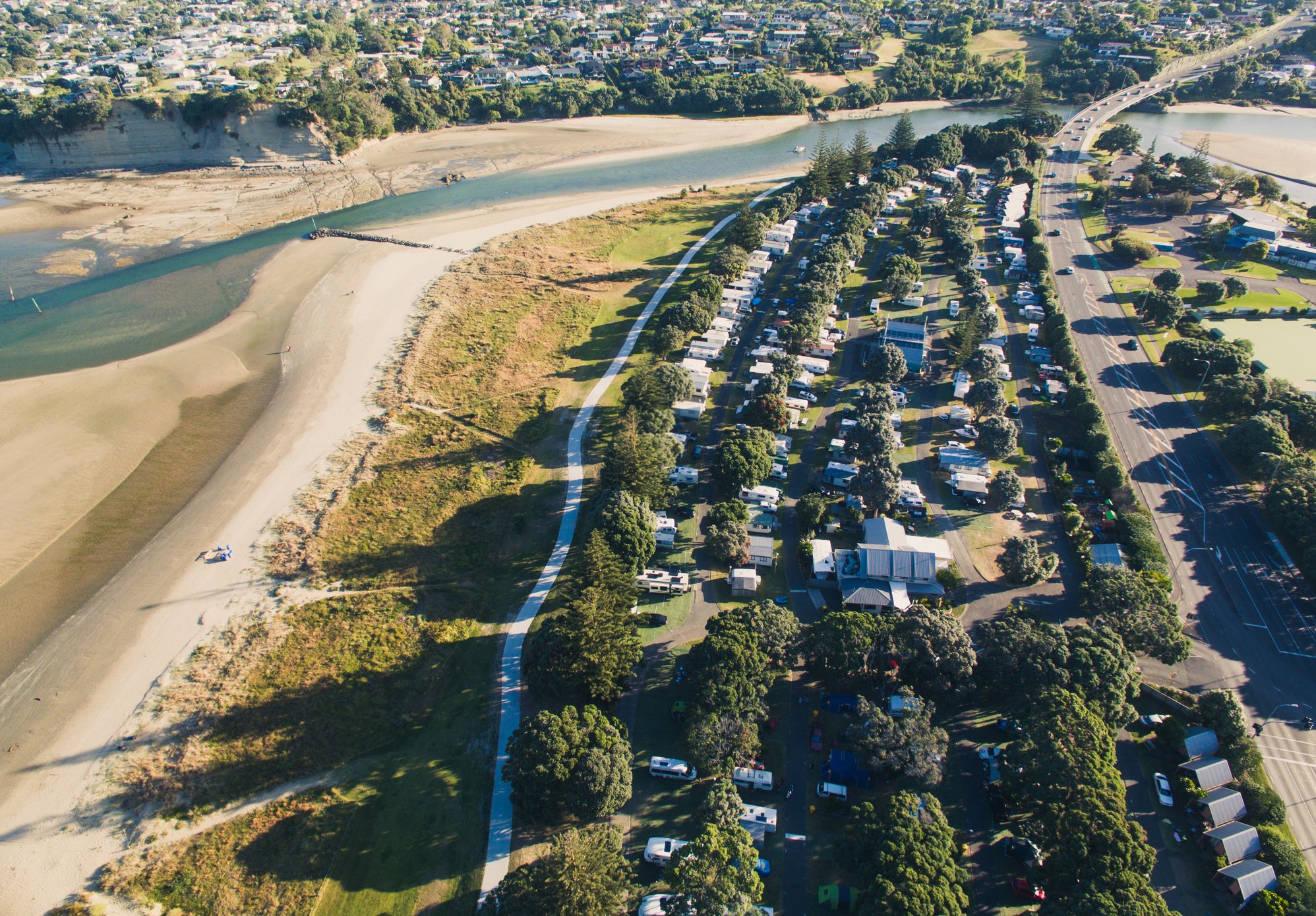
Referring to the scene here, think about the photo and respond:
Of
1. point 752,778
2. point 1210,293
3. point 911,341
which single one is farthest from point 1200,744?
point 1210,293

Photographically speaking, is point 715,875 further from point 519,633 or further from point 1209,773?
point 1209,773

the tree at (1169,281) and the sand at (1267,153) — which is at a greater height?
the sand at (1267,153)

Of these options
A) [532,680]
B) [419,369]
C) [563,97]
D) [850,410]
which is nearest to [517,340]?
[419,369]

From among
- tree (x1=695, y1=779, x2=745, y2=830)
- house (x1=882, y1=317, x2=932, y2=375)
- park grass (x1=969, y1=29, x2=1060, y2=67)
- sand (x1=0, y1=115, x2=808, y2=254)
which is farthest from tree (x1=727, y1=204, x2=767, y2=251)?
park grass (x1=969, y1=29, x2=1060, y2=67)

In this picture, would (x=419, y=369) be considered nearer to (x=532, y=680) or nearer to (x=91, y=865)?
(x=532, y=680)

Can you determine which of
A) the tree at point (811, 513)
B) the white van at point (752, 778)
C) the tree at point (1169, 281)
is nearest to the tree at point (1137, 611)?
the tree at point (811, 513)

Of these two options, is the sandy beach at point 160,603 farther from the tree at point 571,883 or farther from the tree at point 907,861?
the tree at point 907,861
